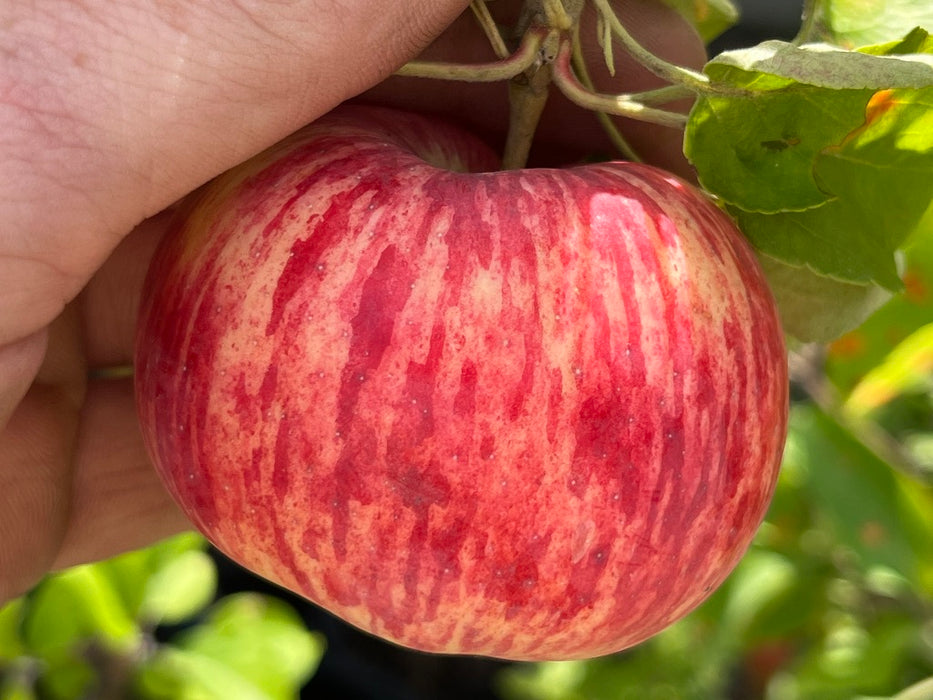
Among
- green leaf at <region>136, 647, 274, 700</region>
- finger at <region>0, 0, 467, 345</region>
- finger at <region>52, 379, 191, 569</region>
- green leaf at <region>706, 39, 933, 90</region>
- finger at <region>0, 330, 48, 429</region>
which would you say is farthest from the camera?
green leaf at <region>136, 647, 274, 700</region>

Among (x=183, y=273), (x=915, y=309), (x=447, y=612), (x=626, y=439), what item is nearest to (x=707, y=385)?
(x=626, y=439)

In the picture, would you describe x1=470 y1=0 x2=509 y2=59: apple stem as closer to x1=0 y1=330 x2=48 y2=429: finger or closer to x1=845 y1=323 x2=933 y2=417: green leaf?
x1=0 y1=330 x2=48 y2=429: finger

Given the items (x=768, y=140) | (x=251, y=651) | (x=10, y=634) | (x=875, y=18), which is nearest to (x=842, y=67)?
(x=768, y=140)

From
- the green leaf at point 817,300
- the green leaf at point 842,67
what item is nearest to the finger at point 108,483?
the green leaf at point 817,300

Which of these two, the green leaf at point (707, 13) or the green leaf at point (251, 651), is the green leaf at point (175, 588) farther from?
the green leaf at point (707, 13)

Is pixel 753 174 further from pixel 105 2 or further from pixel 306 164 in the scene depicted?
pixel 105 2

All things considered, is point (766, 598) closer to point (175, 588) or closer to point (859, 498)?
point (859, 498)

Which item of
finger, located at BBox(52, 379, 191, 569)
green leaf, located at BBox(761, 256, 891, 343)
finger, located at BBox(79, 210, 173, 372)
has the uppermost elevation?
green leaf, located at BBox(761, 256, 891, 343)

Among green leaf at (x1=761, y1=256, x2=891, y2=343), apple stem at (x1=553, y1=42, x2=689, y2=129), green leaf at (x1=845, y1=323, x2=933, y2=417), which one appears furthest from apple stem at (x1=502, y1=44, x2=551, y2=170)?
green leaf at (x1=845, y1=323, x2=933, y2=417)
